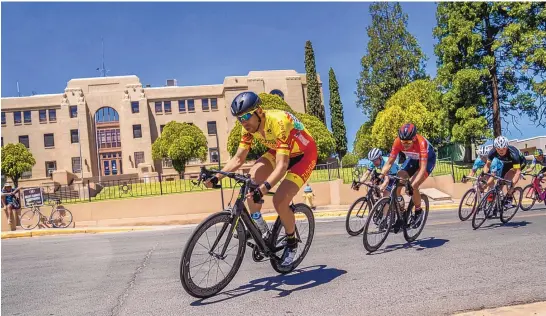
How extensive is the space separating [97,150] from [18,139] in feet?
33.3

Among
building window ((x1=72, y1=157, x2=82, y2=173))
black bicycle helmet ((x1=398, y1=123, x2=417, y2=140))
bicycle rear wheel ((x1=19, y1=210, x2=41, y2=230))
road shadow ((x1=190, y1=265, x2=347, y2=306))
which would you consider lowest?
road shadow ((x1=190, y1=265, x2=347, y2=306))

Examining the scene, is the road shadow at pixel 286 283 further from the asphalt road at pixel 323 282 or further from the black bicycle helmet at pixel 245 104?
the black bicycle helmet at pixel 245 104

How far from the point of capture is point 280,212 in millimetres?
4973

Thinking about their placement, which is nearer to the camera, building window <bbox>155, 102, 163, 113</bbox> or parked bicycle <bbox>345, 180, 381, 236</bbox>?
parked bicycle <bbox>345, 180, 381, 236</bbox>

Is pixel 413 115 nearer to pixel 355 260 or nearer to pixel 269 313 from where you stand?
pixel 355 260

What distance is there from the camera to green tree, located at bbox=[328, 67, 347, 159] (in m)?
62.6

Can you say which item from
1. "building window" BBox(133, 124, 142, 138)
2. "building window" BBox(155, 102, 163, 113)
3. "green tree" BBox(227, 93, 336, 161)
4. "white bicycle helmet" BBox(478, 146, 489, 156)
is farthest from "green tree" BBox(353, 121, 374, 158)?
"white bicycle helmet" BBox(478, 146, 489, 156)

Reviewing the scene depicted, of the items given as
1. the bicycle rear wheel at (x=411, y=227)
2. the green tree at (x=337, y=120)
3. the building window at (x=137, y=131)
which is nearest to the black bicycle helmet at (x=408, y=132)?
the bicycle rear wheel at (x=411, y=227)

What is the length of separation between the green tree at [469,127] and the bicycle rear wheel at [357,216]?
22902mm

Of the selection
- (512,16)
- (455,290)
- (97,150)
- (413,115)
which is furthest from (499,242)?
(97,150)

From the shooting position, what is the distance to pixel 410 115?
39969mm

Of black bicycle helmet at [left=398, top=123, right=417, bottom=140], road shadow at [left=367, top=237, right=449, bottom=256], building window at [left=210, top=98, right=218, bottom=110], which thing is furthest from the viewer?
building window at [left=210, top=98, right=218, bottom=110]

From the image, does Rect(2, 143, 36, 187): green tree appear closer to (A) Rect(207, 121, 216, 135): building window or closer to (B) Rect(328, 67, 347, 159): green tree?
(A) Rect(207, 121, 216, 135): building window

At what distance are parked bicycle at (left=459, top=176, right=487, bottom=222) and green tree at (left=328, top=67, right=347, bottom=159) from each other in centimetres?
5235
